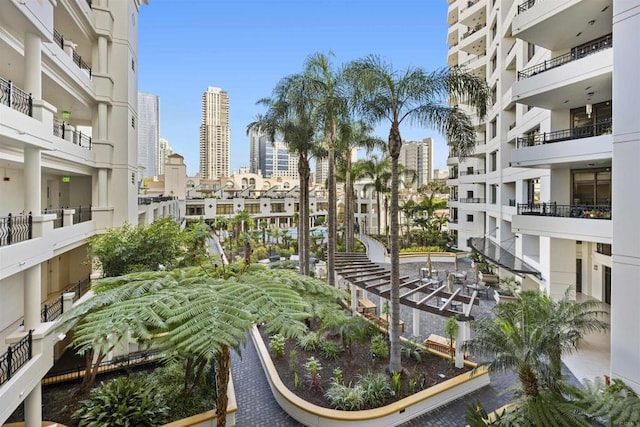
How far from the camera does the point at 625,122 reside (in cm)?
773

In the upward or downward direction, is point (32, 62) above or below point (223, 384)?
above

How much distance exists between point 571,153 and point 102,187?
60.2ft

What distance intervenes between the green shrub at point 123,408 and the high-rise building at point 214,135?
3760 inches

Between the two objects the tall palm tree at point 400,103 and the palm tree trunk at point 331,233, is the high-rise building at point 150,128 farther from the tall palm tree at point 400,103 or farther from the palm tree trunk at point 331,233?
the tall palm tree at point 400,103

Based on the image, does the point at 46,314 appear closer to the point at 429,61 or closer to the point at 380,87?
the point at 380,87

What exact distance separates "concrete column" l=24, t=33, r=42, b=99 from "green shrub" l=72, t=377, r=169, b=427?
25.6 ft

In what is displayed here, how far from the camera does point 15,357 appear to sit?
7.13 meters

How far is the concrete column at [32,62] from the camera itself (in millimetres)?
7906

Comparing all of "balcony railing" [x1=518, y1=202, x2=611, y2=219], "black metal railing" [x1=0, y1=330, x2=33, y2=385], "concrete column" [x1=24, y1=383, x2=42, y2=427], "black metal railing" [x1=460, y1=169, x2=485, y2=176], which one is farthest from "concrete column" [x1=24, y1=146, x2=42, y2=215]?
"black metal railing" [x1=460, y1=169, x2=485, y2=176]

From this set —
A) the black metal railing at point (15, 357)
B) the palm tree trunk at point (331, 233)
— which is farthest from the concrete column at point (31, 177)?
the palm tree trunk at point (331, 233)

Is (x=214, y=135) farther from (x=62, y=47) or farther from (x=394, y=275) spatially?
(x=394, y=275)

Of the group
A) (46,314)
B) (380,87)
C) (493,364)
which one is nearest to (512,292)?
(493,364)

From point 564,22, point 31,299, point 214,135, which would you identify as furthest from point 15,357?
point 214,135

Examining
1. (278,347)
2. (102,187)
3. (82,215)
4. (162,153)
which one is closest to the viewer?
(278,347)
